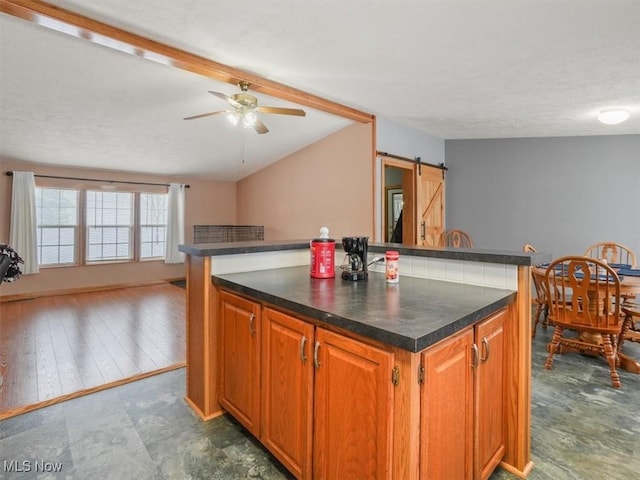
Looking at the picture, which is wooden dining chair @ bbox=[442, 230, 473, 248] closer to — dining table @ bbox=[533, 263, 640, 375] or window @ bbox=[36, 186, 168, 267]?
dining table @ bbox=[533, 263, 640, 375]

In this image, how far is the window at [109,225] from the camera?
626 centimetres

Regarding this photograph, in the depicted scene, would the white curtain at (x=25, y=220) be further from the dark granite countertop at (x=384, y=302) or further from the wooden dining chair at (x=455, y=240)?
the wooden dining chair at (x=455, y=240)

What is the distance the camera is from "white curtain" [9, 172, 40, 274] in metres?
5.35

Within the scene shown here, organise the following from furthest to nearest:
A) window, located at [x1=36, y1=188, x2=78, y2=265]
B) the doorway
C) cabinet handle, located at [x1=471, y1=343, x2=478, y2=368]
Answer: window, located at [x1=36, y1=188, x2=78, y2=265], the doorway, cabinet handle, located at [x1=471, y1=343, x2=478, y2=368]

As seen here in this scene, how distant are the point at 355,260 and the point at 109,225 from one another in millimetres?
6090

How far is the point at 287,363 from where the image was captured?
1576 millimetres

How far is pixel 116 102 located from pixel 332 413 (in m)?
3.92

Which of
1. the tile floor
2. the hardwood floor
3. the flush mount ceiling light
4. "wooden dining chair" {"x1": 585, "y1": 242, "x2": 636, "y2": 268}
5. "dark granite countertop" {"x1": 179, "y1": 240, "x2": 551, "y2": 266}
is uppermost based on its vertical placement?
the flush mount ceiling light

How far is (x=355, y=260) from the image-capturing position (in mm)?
2012

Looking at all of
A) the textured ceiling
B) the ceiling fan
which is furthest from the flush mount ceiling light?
the ceiling fan

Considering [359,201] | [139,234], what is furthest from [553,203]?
[139,234]

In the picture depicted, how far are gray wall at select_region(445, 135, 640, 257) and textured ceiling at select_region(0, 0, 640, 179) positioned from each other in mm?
325

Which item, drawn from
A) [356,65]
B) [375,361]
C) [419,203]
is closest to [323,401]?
[375,361]

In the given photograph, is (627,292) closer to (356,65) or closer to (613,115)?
(613,115)
